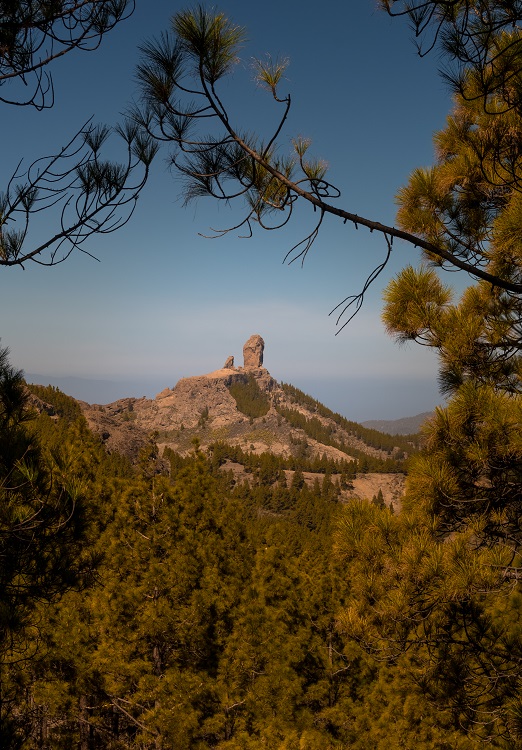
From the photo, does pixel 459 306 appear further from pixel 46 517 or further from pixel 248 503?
pixel 248 503

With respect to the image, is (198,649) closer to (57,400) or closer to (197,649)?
(197,649)

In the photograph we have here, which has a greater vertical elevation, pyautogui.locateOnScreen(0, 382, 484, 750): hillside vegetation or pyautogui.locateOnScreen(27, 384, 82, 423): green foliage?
pyautogui.locateOnScreen(27, 384, 82, 423): green foliage

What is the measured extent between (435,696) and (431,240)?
453 centimetres

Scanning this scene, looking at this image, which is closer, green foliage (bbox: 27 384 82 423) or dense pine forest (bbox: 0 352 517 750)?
dense pine forest (bbox: 0 352 517 750)

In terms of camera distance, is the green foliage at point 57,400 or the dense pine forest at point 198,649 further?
the green foliage at point 57,400

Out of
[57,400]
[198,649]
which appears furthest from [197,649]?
[57,400]

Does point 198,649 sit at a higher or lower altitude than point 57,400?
lower

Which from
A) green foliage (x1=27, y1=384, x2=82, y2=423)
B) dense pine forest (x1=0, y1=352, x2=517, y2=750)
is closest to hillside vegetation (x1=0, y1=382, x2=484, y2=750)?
dense pine forest (x1=0, y1=352, x2=517, y2=750)

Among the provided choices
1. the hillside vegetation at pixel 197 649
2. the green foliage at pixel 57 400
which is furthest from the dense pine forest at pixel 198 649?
the green foliage at pixel 57 400

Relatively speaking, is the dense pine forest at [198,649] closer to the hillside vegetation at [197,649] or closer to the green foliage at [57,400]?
the hillside vegetation at [197,649]

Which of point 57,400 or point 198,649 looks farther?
point 57,400

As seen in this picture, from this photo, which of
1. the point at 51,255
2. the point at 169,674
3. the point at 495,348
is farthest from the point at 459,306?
the point at 169,674

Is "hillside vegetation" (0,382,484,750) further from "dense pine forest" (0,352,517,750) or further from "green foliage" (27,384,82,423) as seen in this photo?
"green foliage" (27,384,82,423)

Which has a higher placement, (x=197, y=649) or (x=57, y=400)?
(x=57, y=400)
